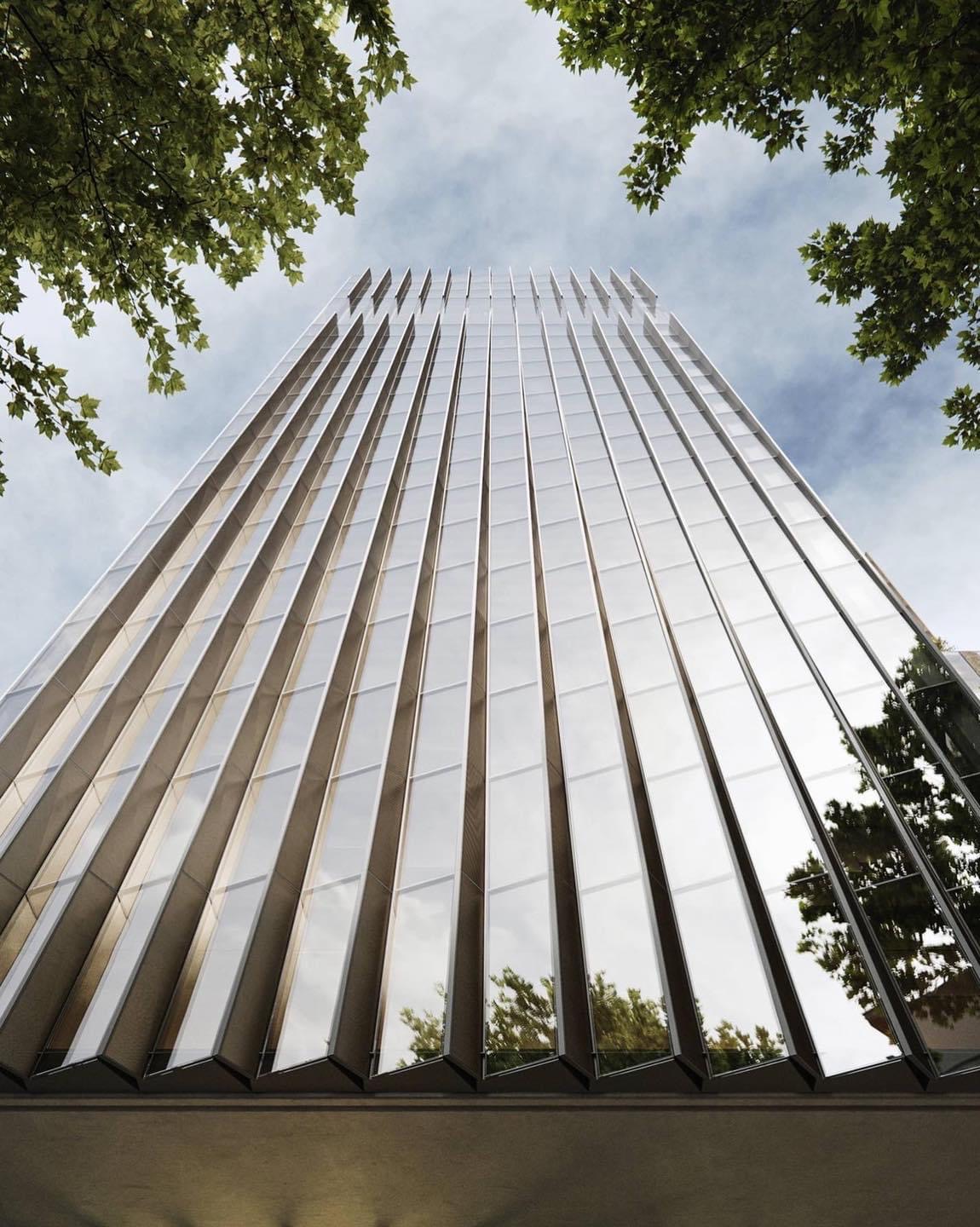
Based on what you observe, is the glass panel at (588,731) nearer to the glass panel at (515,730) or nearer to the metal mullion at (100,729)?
the glass panel at (515,730)

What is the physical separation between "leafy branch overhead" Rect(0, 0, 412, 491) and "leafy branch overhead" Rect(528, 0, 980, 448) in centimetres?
232

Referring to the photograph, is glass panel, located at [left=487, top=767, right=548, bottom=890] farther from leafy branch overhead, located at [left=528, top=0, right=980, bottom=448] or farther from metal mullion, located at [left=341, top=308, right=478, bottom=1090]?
leafy branch overhead, located at [left=528, top=0, right=980, bottom=448]

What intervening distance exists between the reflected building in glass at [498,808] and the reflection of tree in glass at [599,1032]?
0.04 metres

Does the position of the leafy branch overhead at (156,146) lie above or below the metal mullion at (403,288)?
below

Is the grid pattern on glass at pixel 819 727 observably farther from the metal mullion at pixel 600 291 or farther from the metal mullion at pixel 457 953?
the metal mullion at pixel 600 291

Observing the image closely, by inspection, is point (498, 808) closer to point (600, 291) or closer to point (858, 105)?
point (858, 105)

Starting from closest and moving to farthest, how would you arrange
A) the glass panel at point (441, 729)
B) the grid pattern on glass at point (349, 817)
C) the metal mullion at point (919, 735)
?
the metal mullion at point (919, 735) → the grid pattern on glass at point (349, 817) → the glass panel at point (441, 729)

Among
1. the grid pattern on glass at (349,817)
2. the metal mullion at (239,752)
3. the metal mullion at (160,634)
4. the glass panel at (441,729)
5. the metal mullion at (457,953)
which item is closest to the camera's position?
the metal mullion at (457,953)

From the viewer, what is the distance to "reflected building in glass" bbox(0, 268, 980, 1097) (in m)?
7.96

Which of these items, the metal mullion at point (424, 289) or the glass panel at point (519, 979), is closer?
the glass panel at point (519, 979)

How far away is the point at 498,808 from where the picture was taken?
10.7 m

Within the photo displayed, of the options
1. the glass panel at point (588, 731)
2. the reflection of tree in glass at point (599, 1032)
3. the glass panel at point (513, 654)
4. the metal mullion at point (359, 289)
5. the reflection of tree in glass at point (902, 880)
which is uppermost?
the metal mullion at point (359, 289)

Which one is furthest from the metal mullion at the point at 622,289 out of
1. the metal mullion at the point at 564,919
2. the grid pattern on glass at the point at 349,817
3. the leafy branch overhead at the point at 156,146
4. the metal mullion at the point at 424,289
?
the leafy branch overhead at the point at 156,146

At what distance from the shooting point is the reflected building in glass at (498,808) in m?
7.96
